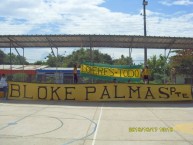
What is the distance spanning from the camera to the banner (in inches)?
940

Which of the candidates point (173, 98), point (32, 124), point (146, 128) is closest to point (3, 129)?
point (32, 124)

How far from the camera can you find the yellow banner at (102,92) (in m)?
21.5

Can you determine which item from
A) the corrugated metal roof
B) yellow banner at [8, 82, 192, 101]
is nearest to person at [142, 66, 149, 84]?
the corrugated metal roof

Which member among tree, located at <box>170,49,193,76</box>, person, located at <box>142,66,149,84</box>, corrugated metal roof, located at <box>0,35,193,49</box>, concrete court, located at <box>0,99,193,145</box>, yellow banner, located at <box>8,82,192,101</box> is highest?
corrugated metal roof, located at <box>0,35,193,49</box>

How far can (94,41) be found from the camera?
24.1 metres

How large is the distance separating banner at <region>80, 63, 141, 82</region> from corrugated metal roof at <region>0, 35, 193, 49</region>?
68.8 inches

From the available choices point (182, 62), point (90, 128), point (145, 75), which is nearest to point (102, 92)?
point (145, 75)

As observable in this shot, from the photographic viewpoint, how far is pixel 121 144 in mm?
9359

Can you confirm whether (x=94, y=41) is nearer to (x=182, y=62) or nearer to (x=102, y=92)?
→ (x=102, y=92)

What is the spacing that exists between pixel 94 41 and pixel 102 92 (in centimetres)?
420

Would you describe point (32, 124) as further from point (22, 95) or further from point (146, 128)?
point (22, 95)

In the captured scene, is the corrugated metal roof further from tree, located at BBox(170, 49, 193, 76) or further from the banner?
tree, located at BBox(170, 49, 193, 76)

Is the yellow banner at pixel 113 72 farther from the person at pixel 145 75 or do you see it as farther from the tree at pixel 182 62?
the tree at pixel 182 62

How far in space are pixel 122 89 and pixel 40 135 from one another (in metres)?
11.7
